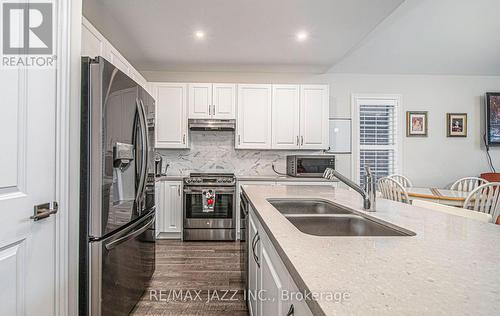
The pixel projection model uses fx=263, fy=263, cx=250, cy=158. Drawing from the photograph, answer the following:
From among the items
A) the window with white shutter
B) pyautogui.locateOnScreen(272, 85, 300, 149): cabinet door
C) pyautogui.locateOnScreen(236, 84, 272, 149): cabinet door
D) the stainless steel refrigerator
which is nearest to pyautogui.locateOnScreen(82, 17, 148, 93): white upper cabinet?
the stainless steel refrigerator

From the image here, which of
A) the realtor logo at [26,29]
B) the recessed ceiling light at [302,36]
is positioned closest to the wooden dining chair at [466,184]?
the recessed ceiling light at [302,36]

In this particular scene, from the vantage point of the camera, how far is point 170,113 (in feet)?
12.8

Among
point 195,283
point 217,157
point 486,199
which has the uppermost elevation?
point 217,157

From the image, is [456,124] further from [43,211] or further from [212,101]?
[43,211]

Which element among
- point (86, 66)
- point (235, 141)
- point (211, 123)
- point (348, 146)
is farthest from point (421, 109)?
point (86, 66)

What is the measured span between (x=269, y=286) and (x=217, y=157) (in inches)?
131

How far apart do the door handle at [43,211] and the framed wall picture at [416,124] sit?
493 cm

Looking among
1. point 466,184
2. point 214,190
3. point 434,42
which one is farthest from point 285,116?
point 466,184

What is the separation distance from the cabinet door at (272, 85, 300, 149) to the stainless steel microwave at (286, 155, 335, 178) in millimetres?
262

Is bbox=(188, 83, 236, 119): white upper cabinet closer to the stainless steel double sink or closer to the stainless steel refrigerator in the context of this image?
the stainless steel refrigerator

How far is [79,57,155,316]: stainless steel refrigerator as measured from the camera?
4.78ft

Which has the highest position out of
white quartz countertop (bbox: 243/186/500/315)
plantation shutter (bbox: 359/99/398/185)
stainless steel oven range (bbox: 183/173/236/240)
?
plantation shutter (bbox: 359/99/398/185)

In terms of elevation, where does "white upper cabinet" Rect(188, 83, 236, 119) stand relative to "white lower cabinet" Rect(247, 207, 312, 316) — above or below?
above

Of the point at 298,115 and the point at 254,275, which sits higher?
the point at 298,115
